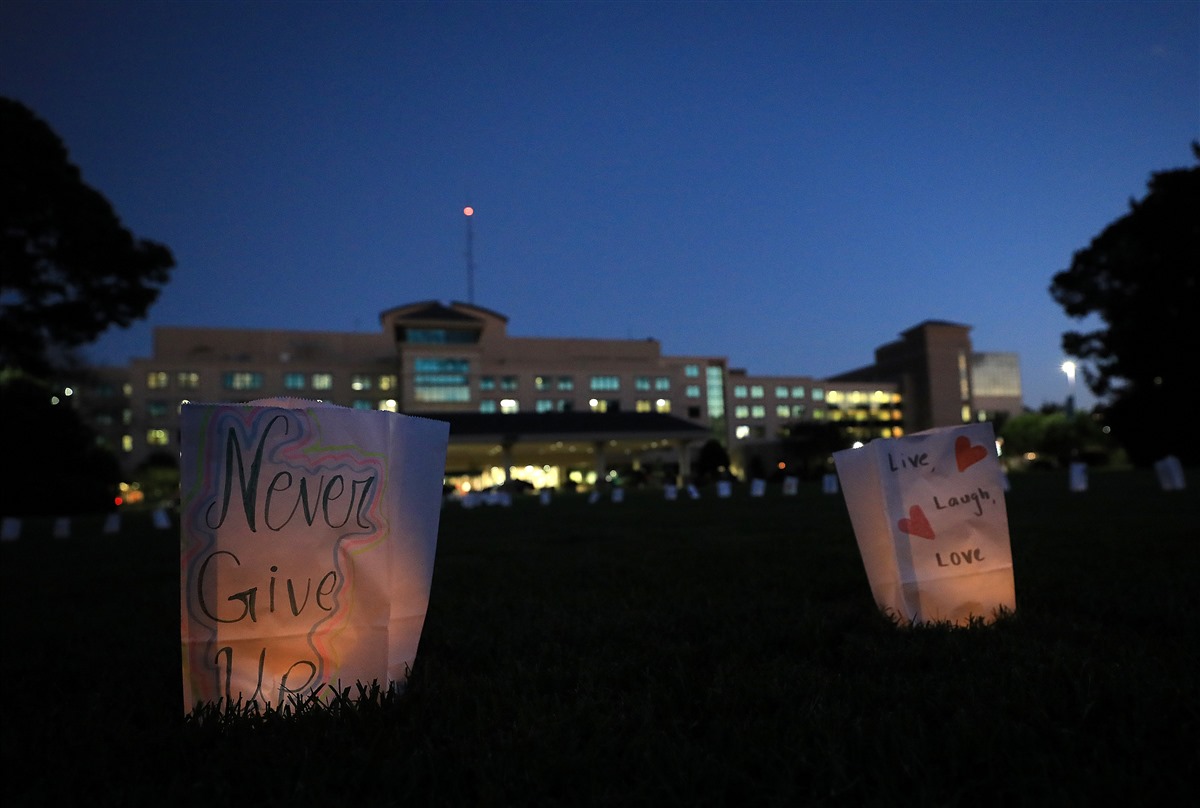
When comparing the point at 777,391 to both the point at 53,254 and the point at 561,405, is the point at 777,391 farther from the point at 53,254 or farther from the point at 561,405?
the point at 53,254

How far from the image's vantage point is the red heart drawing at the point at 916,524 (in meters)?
3.57

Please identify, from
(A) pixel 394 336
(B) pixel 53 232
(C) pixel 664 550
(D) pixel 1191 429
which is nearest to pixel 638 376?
(A) pixel 394 336

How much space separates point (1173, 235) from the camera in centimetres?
2466

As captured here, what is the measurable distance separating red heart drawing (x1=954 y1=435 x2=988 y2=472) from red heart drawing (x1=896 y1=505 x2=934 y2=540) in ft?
1.04

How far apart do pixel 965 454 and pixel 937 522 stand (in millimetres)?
366

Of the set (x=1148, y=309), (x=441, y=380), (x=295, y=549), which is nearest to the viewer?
(x=295, y=549)

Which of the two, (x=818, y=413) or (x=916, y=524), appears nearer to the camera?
(x=916, y=524)

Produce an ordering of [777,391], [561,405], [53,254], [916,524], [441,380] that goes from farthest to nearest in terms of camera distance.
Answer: [777,391] → [561,405] → [441,380] → [53,254] → [916,524]

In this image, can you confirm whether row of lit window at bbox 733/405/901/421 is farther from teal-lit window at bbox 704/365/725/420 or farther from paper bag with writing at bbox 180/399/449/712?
paper bag with writing at bbox 180/399/449/712

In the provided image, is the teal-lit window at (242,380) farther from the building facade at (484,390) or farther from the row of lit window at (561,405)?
the row of lit window at (561,405)

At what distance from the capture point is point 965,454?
12.0 ft

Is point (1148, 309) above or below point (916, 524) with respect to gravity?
above

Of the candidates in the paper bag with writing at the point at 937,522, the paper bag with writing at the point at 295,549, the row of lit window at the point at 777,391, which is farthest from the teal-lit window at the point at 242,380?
the paper bag with writing at the point at 937,522

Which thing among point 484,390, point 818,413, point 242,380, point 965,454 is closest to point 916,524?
point 965,454
